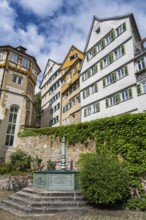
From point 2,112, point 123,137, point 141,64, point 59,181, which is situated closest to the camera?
point 59,181

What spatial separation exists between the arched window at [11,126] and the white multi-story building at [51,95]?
1091cm

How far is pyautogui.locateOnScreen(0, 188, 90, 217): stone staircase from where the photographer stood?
6.93 metres

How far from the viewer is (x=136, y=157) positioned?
9.20 meters

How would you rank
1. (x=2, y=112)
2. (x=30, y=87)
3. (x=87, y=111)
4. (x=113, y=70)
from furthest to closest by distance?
(x=30, y=87), (x=87, y=111), (x=113, y=70), (x=2, y=112)

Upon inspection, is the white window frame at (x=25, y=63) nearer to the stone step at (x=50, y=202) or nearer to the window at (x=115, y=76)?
the window at (x=115, y=76)

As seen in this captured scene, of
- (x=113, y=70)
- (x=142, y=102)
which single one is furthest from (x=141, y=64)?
(x=142, y=102)

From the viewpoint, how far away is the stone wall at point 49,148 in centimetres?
1325

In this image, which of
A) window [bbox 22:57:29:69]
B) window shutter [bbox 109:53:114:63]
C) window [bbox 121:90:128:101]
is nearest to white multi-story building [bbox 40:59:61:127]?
window [bbox 22:57:29:69]

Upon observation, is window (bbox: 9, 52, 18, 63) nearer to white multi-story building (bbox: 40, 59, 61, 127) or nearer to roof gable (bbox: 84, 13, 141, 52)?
roof gable (bbox: 84, 13, 141, 52)

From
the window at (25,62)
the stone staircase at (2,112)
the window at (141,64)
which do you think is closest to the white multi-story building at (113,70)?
the window at (141,64)

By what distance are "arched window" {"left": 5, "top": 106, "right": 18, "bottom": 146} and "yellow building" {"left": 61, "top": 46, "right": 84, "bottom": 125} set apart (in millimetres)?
8892

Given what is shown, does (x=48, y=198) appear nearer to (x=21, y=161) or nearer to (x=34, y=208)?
(x=34, y=208)

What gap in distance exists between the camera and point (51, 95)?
37562 mm

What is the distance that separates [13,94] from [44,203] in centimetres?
1694
